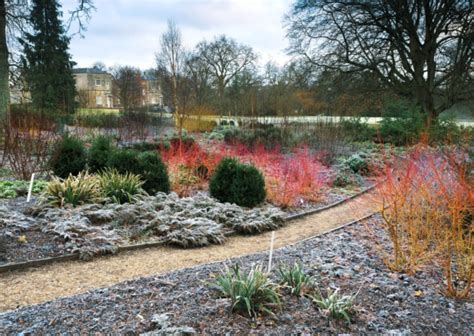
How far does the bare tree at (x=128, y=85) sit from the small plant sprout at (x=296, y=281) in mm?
17853

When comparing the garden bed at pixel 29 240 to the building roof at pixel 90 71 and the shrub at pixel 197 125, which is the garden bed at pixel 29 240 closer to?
the shrub at pixel 197 125

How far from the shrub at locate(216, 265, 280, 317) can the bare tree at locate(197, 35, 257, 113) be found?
2380 centimetres

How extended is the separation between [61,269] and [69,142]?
383 centimetres

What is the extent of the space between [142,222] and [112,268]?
1039 millimetres

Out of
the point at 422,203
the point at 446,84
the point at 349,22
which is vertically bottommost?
the point at 422,203

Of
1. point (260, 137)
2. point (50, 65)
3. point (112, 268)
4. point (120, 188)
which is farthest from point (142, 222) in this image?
point (50, 65)

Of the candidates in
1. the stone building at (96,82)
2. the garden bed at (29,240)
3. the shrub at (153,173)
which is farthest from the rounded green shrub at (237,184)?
the stone building at (96,82)

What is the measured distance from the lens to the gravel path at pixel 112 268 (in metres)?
2.75

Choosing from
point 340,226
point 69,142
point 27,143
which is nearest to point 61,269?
point 340,226

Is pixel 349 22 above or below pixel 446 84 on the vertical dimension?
above

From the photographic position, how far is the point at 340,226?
14.9 feet

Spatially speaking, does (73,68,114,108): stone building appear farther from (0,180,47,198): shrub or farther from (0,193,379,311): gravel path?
(0,193,379,311): gravel path

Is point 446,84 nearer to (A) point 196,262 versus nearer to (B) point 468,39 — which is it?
(B) point 468,39

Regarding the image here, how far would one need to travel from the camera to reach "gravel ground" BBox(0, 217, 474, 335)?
1.96 m
